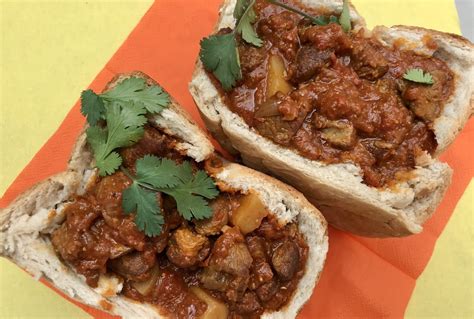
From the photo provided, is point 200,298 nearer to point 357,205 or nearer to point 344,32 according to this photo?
point 357,205

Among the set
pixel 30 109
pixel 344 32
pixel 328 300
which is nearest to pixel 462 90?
pixel 344 32

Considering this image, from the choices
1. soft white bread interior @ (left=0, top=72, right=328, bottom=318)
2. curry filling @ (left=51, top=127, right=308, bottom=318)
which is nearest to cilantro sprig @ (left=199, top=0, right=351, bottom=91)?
soft white bread interior @ (left=0, top=72, right=328, bottom=318)

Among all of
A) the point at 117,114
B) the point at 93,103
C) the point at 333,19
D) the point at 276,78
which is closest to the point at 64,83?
the point at 93,103

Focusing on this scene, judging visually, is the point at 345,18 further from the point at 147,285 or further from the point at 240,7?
the point at 147,285

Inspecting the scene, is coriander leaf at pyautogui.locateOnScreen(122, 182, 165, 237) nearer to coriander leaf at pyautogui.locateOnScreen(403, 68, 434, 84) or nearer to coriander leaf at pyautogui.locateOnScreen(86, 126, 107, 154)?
coriander leaf at pyautogui.locateOnScreen(86, 126, 107, 154)

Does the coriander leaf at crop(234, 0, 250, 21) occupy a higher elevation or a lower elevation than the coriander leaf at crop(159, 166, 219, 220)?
higher
